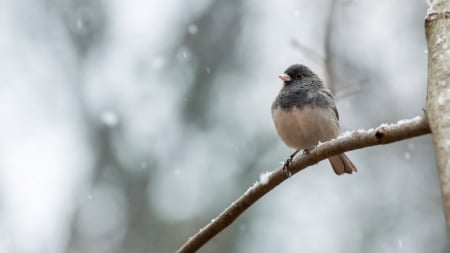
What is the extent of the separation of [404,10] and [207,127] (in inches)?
114

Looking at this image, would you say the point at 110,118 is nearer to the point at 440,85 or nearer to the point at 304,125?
the point at 304,125

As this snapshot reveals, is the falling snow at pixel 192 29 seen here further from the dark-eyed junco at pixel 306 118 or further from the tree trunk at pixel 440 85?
the tree trunk at pixel 440 85

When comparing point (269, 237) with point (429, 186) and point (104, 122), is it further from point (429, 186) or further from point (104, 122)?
point (104, 122)

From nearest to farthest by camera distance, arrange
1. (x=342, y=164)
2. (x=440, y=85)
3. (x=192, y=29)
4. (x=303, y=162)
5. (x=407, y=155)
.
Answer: (x=440, y=85)
(x=303, y=162)
(x=342, y=164)
(x=407, y=155)
(x=192, y=29)

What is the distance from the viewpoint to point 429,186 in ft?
26.6

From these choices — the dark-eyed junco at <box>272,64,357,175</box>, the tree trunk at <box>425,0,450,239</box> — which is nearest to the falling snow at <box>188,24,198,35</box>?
the dark-eyed junco at <box>272,64,357,175</box>

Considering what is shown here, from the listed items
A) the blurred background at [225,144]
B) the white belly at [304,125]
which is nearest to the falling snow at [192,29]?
the blurred background at [225,144]

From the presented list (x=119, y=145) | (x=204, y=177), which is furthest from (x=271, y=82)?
(x=119, y=145)

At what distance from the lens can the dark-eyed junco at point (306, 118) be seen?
3.88 m

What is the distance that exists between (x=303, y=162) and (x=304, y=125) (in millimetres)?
1643

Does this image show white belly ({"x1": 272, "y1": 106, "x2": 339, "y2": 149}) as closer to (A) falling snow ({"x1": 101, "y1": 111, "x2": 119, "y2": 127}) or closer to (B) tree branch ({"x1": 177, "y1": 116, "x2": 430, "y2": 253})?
(B) tree branch ({"x1": 177, "y1": 116, "x2": 430, "y2": 253})

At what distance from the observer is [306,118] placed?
3879mm

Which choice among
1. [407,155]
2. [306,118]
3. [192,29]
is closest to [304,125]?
[306,118]

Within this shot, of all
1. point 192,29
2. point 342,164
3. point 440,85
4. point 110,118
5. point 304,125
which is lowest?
point 110,118
